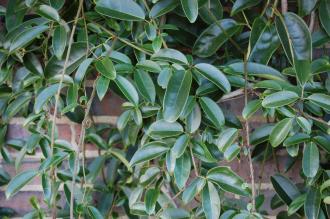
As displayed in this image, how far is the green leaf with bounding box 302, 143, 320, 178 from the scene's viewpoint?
83 centimetres

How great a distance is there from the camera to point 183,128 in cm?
88

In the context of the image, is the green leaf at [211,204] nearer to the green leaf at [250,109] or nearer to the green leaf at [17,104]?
the green leaf at [250,109]

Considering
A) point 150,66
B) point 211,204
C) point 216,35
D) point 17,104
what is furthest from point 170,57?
point 17,104

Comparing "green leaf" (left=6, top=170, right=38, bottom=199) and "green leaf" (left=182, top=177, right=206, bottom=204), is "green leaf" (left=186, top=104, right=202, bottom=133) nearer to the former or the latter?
"green leaf" (left=182, top=177, right=206, bottom=204)

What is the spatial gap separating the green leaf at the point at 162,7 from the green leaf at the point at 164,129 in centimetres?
21

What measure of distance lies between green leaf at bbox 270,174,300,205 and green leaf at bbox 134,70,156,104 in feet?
1.14

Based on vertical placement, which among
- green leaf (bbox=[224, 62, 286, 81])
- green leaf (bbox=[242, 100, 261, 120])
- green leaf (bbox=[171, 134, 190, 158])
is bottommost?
green leaf (bbox=[171, 134, 190, 158])

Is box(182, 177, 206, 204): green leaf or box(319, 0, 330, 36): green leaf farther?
box(319, 0, 330, 36): green leaf

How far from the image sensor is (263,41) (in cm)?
91

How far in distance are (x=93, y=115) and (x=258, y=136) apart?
1.30 ft

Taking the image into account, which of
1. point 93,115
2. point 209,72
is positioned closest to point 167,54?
point 209,72

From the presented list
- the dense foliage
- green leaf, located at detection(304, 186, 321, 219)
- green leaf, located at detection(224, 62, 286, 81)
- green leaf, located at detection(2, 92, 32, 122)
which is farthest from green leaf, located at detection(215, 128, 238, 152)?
green leaf, located at detection(2, 92, 32, 122)

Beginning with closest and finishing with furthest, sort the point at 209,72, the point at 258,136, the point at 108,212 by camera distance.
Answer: the point at 209,72
the point at 258,136
the point at 108,212

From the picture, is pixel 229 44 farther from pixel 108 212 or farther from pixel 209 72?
pixel 108 212
